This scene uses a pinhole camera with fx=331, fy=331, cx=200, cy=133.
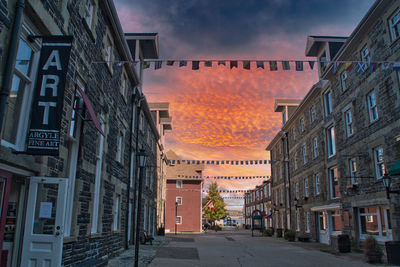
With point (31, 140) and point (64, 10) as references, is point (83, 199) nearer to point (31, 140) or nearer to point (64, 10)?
point (31, 140)

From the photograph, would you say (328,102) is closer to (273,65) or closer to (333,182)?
(333,182)

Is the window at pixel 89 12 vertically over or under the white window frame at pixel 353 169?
over

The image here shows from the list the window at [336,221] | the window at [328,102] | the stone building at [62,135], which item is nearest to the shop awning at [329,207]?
the window at [336,221]

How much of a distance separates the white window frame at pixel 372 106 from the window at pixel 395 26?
2.88 meters

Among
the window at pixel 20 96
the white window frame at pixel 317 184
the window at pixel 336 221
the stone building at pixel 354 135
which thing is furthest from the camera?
the white window frame at pixel 317 184

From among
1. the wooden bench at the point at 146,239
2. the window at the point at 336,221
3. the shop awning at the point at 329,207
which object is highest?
the shop awning at the point at 329,207

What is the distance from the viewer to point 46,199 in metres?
6.91

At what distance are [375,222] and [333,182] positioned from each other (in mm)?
6758

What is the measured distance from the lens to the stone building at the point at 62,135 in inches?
233

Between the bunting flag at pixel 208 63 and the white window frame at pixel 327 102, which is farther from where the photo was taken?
the white window frame at pixel 327 102

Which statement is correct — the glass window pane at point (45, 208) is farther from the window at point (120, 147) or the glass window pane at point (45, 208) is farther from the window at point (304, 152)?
the window at point (304, 152)

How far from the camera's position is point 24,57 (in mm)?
6320

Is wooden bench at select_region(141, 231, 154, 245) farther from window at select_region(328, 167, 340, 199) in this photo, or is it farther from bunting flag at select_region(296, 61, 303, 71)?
bunting flag at select_region(296, 61, 303, 71)

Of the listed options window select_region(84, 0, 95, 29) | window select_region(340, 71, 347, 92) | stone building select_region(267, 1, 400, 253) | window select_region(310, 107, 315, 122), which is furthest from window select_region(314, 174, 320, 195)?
window select_region(84, 0, 95, 29)
